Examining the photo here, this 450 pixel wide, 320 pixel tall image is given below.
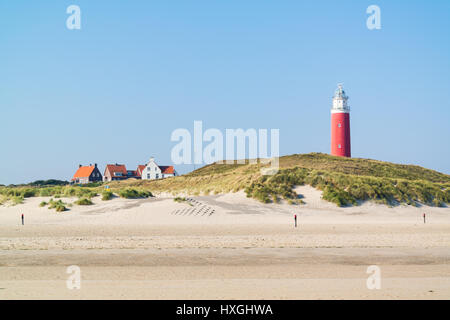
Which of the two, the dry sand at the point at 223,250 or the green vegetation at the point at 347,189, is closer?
the dry sand at the point at 223,250

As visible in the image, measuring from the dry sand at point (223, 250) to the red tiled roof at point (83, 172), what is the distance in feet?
149

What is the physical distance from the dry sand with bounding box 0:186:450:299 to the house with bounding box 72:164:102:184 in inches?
1765

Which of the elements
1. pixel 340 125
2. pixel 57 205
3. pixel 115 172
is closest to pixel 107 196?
pixel 57 205

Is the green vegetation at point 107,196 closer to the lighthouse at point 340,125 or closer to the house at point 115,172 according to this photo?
the lighthouse at point 340,125

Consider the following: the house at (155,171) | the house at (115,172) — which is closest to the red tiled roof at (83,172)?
the house at (115,172)

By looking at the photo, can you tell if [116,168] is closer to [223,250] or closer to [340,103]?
[340,103]

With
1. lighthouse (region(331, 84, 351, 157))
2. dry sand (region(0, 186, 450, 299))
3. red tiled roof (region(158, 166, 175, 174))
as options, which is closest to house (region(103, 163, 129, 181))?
red tiled roof (region(158, 166, 175, 174))

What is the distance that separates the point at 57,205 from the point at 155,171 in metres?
43.9

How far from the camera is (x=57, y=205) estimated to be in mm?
27922

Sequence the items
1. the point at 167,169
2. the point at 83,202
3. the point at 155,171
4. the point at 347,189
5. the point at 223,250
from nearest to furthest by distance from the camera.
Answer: the point at 223,250 → the point at 83,202 → the point at 347,189 → the point at 155,171 → the point at 167,169

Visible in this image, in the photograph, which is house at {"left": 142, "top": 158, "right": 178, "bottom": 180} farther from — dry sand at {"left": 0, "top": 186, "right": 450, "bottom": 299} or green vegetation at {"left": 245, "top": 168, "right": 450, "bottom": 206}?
dry sand at {"left": 0, "top": 186, "right": 450, "bottom": 299}

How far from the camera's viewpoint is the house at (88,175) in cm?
7451

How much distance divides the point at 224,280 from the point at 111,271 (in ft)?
10.4
